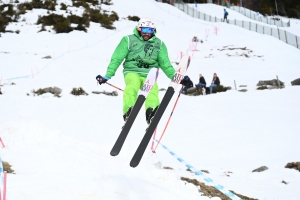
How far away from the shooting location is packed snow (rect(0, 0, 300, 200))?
463 cm

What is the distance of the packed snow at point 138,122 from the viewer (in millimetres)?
4633

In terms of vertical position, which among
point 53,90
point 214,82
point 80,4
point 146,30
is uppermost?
point 146,30

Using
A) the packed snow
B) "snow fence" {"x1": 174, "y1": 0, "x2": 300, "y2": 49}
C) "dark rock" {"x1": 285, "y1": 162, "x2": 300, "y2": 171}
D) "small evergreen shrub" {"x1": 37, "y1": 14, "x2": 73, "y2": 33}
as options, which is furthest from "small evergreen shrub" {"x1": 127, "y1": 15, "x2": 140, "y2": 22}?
"dark rock" {"x1": 285, "y1": 162, "x2": 300, "y2": 171}

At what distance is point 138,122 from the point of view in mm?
13648

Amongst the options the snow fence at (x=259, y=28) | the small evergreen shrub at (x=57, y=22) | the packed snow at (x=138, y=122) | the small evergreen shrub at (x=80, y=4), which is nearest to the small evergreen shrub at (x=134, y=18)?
the packed snow at (x=138, y=122)

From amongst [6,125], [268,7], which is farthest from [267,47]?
[268,7]

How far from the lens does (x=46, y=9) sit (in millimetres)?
34875

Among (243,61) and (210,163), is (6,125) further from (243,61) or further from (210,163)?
(243,61)

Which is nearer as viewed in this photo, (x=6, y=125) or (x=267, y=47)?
(x=6, y=125)

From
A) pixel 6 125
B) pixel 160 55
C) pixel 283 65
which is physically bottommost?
pixel 283 65

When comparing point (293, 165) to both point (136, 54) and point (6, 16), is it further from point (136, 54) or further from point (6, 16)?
point (6, 16)

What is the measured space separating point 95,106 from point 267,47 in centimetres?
1731

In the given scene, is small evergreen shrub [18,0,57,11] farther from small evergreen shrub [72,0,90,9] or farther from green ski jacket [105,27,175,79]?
green ski jacket [105,27,175,79]

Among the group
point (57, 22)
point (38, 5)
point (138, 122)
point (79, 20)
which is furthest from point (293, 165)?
point (38, 5)
